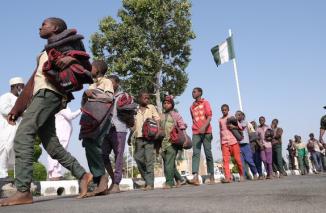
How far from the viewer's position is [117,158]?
6.54 meters

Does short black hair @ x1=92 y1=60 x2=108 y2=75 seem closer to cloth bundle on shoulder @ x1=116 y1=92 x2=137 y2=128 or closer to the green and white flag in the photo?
cloth bundle on shoulder @ x1=116 y1=92 x2=137 y2=128

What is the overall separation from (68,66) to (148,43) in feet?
72.9

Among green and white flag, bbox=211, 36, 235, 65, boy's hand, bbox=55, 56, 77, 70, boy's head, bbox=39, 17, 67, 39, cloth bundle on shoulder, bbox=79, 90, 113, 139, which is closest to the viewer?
boy's hand, bbox=55, 56, 77, 70

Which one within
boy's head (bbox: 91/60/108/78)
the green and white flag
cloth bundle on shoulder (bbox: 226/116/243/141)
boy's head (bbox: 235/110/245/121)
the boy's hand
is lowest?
cloth bundle on shoulder (bbox: 226/116/243/141)

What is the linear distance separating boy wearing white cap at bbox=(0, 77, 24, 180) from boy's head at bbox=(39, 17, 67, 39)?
271 cm

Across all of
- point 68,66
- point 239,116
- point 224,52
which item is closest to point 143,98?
point 68,66

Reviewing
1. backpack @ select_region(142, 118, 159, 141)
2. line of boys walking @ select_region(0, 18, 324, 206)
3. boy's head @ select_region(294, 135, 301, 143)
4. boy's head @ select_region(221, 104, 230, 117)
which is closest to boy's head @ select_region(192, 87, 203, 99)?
line of boys walking @ select_region(0, 18, 324, 206)

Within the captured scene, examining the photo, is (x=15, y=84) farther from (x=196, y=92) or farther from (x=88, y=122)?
(x=196, y=92)

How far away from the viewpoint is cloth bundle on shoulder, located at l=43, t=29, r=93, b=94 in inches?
173

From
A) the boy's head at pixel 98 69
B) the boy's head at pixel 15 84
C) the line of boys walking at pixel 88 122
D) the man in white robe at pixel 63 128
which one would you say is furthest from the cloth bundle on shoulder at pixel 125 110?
the man in white robe at pixel 63 128

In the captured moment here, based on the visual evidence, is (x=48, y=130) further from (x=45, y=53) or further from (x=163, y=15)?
(x=163, y=15)

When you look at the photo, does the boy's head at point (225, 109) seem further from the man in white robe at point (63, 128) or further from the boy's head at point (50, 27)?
the boy's head at point (50, 27)

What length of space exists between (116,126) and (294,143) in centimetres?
1474

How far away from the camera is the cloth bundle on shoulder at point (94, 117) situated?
16.9ft
